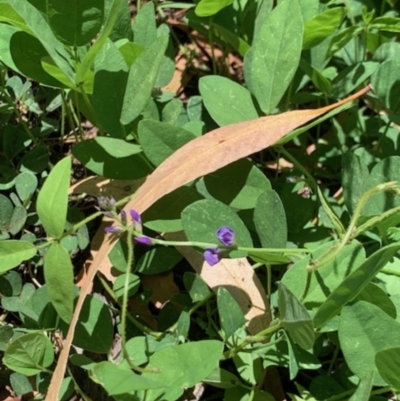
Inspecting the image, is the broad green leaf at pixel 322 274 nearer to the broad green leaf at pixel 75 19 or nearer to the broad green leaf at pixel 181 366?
the broad green leaf at pixel 181 366

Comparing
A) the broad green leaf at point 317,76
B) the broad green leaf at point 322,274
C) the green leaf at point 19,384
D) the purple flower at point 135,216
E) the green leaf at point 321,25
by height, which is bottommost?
the green leaf at point 19,384

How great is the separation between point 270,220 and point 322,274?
5.1 inches

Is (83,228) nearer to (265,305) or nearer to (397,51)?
(265,305)

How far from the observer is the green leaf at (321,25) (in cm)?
132

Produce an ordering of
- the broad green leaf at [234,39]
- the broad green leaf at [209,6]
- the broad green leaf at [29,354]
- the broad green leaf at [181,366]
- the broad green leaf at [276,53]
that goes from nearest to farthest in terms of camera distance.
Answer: the broad green leaf at [181,366]
the broad green leaf at [29,354]
the broad green leaf at [276,53]
the broad green leaf at [209,6]
the broad green leaf at [234,39]

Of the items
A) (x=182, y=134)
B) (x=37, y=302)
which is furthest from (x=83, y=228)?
(x=182, y=134)

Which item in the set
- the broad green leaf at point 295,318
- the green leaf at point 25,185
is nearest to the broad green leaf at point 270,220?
the broad green leaf at point 295,318

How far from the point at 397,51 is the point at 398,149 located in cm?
21

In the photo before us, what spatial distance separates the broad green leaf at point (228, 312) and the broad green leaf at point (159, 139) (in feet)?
0.87

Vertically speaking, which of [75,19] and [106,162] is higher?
[75,19]

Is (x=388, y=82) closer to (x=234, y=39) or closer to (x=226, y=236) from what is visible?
(x=234, y=39)

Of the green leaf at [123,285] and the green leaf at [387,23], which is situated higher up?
the green leaf at [387,23]

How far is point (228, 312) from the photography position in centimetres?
117

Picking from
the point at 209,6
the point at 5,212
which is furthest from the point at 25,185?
the point at 209,6
